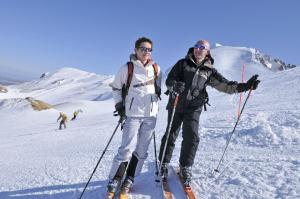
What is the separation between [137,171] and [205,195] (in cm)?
112

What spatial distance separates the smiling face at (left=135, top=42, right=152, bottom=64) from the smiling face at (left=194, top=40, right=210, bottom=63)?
802 millimetres

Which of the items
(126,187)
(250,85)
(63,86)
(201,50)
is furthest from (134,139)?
(63,86)

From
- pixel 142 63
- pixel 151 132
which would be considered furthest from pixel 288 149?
pixel 142 63

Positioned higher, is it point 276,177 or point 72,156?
point 276,177

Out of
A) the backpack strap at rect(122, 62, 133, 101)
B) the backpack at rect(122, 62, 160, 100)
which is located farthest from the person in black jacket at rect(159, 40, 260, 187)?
the backpack strap at rect(122, 62, 133, 101)

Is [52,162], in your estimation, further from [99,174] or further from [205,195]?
[205,195]

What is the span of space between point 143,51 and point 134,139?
4.42 feet

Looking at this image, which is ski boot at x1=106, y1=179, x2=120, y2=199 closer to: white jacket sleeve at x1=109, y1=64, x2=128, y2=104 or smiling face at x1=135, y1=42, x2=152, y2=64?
white jacket sleeve at x1=109, y1=64, x2=128, y2=104

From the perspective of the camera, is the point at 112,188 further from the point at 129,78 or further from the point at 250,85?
the point at 250,85

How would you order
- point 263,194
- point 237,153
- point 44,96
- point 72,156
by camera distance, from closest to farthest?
point 263,194 → point 237,153 → point 72,156 → point 44,96

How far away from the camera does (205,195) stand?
202 inches

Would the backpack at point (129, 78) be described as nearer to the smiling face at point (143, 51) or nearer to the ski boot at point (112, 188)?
the smiling face at point (143, 51)

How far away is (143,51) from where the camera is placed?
506 cm

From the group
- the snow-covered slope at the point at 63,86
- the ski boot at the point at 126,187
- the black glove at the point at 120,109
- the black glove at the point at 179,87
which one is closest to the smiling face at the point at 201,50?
the black glove at the point at 179,87
